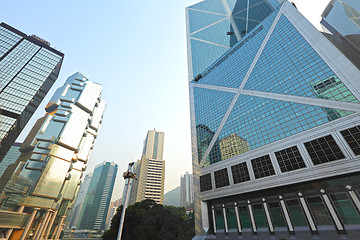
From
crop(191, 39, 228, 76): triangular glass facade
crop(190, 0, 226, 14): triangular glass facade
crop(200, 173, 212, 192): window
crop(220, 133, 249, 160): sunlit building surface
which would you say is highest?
crop(190, 0, 226, 14): triangular glass facade

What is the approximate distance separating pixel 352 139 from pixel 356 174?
14.3ft

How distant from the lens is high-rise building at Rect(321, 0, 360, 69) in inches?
3140

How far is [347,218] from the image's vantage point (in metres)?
19.7

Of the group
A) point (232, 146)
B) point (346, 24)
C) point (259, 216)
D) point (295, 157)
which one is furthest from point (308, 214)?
point (346, 24)

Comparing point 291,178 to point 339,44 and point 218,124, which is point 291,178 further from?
point 339,44

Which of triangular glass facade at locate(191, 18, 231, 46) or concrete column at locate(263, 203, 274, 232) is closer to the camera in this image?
concrete column at locate(263, 203, 274, 232)

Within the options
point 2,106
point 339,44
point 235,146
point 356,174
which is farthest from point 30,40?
point 339,44

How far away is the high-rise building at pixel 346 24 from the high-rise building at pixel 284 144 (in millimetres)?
66319

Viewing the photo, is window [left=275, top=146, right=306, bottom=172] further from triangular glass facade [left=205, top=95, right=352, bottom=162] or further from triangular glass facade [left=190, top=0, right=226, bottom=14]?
triangular glass facade [left=190, top=0, right=226, bottom=14]

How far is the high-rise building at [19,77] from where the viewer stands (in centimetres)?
5738

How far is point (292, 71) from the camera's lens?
30.4m

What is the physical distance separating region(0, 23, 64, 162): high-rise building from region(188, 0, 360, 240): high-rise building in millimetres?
66023

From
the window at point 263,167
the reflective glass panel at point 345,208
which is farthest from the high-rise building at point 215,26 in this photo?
the reflective glass panel at point 345,208

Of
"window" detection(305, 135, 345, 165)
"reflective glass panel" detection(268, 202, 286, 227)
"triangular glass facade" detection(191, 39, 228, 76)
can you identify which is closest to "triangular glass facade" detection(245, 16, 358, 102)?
"window" detection(305, 135, 345, 165)
